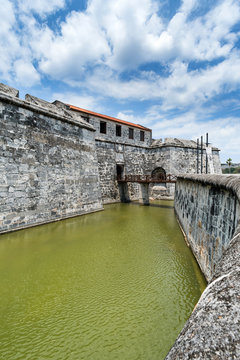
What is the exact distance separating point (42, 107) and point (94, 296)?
331 inches

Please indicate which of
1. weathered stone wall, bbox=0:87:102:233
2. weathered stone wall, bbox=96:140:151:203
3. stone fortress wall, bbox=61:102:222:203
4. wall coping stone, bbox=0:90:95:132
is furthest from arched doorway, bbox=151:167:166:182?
wall coping stone, bbox=0:90:95:132

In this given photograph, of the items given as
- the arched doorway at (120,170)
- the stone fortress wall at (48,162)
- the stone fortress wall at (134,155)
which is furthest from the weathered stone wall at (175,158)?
the stone fortress wall at (48,162)

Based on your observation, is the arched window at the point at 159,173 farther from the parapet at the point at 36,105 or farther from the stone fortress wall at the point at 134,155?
the parapet at the point at 36,105

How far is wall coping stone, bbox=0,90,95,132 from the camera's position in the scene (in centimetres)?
759

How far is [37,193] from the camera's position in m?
8.43

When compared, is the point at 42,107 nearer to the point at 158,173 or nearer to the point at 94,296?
the point at 94,296

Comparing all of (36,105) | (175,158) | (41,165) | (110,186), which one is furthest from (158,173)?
(36,105)

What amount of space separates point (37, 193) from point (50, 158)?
6.14 feet

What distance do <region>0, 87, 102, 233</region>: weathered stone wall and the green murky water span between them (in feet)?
5.95

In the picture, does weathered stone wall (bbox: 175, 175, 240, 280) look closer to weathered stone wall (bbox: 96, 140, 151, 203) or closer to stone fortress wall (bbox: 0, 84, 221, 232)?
stone fortress wall (bbox: 0, 84, 221, 232)

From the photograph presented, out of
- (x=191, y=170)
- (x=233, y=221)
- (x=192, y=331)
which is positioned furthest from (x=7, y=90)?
(x=191, y=170)

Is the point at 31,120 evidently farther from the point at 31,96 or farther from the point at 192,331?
the point at 192,331

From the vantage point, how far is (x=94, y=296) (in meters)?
3.45

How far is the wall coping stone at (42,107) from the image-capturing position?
24.9 feet
